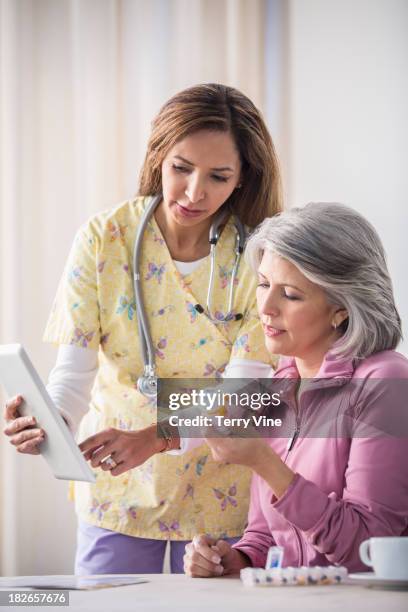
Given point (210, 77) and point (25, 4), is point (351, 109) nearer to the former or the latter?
point (210, 77)

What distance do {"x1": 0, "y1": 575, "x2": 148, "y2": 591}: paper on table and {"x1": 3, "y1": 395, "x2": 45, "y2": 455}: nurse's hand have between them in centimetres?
24

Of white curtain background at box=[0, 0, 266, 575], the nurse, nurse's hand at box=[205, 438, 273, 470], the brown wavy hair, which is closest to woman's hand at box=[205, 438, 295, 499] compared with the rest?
nurse's hand at box=[205, 438, 273, 470]

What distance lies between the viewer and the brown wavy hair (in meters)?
1.67

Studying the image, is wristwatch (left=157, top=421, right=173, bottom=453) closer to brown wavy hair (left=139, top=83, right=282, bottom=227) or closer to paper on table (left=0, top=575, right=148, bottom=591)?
paper on table (left=0, top=575, right=148, bottom=591)

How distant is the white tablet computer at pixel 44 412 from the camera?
128 centimetres

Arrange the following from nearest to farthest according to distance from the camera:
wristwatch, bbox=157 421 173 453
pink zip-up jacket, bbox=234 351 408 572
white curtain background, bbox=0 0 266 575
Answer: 1. pink zip-up jacket, bbox=234 351 408 572
2. wristwatch, bbox=157 421 173 453
3. white curtain background, bbox=0 0 266 575

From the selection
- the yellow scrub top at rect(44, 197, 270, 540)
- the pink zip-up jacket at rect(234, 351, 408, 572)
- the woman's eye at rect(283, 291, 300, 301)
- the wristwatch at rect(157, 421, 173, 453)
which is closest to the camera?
the pink zip-up jacket at rect(234, 351, 408, 572)

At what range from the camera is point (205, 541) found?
1.34 metres

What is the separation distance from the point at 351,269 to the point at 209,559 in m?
0.54

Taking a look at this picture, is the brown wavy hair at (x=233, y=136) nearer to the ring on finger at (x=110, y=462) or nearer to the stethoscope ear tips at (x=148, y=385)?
the stethoscope ear tips at (x=148, y=385)

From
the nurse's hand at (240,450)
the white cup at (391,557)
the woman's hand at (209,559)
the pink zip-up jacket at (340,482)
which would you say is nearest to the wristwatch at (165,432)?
the pink zip-up jacket at (340,482)

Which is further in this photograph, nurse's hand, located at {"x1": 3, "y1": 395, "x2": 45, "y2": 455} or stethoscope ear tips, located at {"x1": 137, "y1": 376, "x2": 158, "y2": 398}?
stethoscope ear tips, located at {"x1": 137, "y1": 376, "x2": 158, "y2": 398}

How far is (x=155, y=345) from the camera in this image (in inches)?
68.7

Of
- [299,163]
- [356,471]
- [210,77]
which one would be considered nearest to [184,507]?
[356,471]
